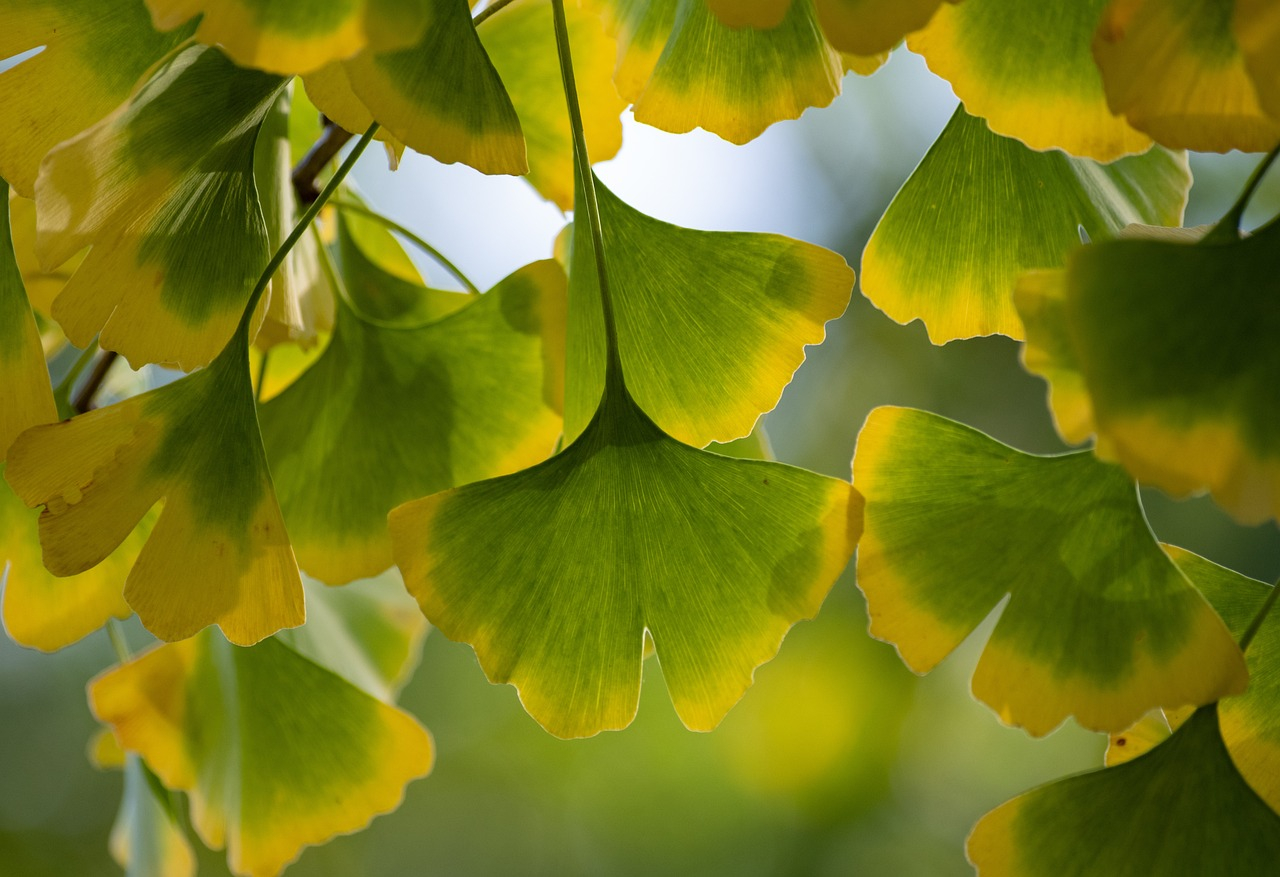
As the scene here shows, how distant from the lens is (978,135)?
1.36 feet

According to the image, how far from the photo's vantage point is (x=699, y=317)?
16.2 inches

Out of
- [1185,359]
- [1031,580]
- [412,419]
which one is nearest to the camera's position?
[1185,359]

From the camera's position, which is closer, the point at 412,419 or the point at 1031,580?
the point at 1031,580

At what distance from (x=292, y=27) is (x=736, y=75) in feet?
0.57

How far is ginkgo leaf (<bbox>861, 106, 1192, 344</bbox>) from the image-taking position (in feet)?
1.32

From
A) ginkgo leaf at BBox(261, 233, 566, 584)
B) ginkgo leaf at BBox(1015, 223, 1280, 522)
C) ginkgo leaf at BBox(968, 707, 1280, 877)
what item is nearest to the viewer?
ginkgo leaf at BBox(1015, 223, 1280, 522)

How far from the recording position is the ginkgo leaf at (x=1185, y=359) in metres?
0.25

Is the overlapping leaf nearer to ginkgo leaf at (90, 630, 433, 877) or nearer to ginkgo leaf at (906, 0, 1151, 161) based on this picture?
ginkgo leaf at (90, 630, 433, 877)

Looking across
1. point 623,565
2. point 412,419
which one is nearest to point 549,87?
point 412,419

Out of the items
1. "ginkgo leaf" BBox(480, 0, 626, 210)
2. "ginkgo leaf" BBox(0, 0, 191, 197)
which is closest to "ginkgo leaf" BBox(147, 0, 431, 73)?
"ginkgo leaf" BBox(0, 0, 191, 197)

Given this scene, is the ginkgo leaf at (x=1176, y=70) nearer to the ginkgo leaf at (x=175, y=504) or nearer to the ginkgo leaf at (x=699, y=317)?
the ginkgo leaf at (x=699, y=317)

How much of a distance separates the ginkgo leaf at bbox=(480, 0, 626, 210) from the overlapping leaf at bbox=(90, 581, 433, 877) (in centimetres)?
31

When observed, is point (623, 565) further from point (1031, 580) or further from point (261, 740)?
point (261, 740)

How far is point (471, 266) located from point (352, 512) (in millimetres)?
2869
